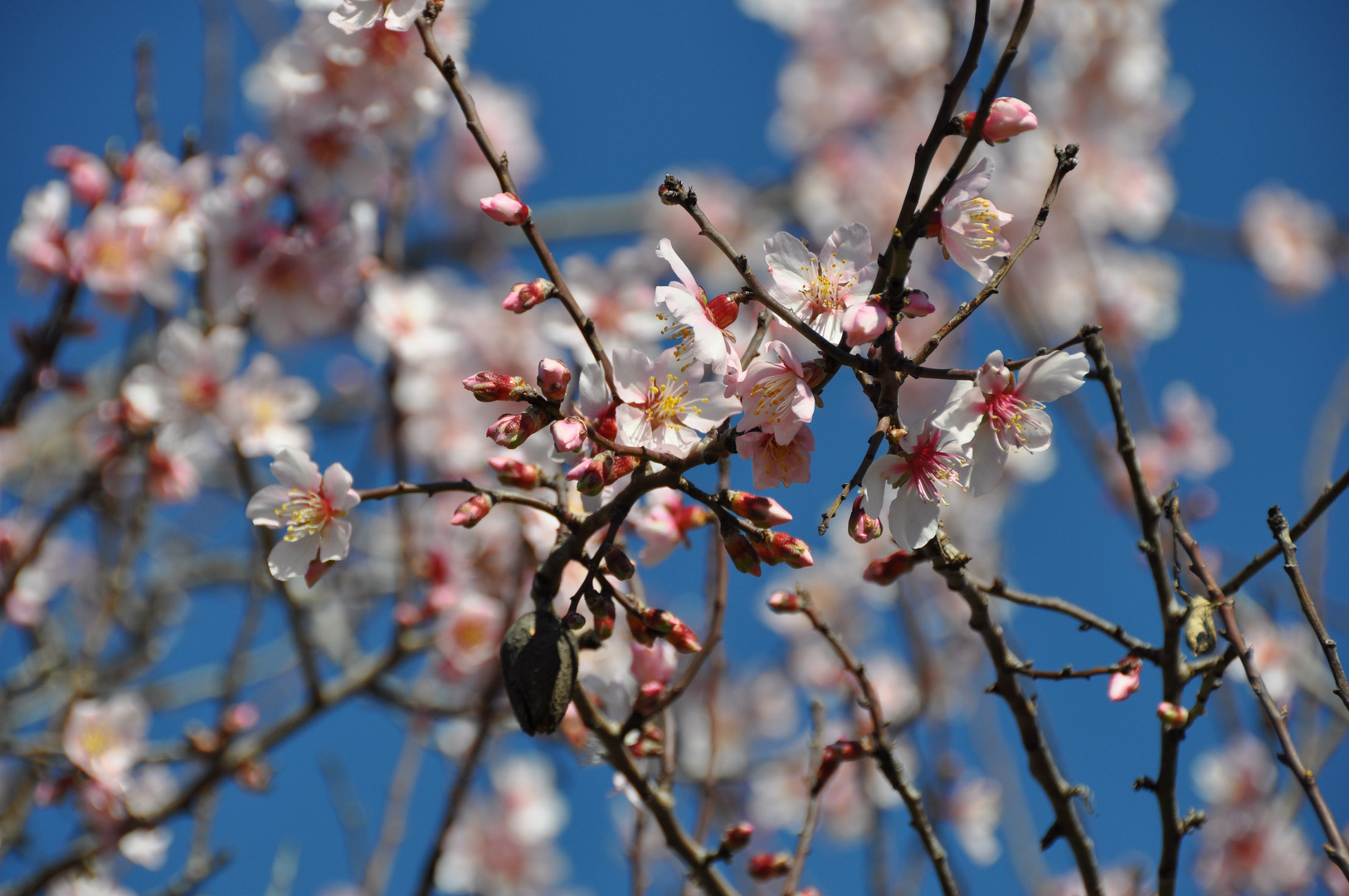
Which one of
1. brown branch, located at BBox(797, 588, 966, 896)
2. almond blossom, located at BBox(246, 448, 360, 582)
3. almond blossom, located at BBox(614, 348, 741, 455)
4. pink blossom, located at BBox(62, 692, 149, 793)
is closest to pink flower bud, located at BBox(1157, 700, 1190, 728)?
brown branch, located at BBox(797, 588, 966, 896)

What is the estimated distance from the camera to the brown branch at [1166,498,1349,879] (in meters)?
1.13

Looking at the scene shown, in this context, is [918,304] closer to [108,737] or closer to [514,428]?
[514,428]

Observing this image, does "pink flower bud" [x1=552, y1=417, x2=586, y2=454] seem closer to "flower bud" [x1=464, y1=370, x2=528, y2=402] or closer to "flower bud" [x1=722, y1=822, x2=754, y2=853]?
"flower bud" [x1=464, y1=370, x2=528, y2=402]

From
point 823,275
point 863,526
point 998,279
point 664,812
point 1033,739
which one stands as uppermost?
point 823,275

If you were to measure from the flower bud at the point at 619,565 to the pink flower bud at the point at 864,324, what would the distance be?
1.27 feet

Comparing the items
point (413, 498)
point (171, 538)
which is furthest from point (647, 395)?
point (171, 538)

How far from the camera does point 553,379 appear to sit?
1216 millimetres

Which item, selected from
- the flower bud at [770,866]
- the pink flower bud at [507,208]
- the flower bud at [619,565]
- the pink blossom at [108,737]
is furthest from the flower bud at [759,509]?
the pink blossom at [108,737]

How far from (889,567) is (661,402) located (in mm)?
403

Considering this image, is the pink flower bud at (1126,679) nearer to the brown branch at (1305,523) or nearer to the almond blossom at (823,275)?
the brown branch at (1305,523)

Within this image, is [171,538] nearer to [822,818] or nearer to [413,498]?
[413,498]

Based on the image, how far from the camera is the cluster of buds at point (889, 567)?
1.36m

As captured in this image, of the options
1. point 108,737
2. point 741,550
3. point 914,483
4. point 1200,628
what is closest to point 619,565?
point 741,550

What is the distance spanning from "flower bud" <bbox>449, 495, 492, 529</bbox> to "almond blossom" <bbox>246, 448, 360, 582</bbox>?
19 cm
